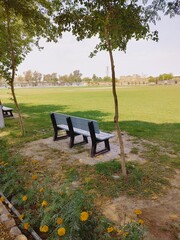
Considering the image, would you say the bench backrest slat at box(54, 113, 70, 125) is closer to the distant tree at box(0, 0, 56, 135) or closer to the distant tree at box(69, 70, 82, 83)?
the distant tree at box(0, 0, 56, 135)

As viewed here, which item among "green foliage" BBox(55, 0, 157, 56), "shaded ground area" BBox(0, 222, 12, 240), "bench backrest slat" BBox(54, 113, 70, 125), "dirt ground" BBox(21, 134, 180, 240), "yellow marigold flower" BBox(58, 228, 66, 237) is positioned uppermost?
"green foliage" BBox(55, 0, 157, 56)

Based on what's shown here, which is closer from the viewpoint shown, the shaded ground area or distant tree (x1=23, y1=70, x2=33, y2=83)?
the shaded ground area

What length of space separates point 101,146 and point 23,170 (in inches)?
95.2

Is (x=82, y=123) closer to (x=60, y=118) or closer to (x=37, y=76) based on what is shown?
(x=60, y=118)

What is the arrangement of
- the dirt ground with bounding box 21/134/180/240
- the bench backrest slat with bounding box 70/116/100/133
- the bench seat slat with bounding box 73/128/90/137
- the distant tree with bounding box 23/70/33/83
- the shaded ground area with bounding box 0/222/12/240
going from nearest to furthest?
the shaded ground area with bounding box 0/222/12/240, the dirt ground with bounding box 21/134/180/240, the bench backrest slat with bounding box 70/116/100/133, the bench seat slat with bounding box 73/128/90/137, the distant tree with bounding box 23/70/33/83

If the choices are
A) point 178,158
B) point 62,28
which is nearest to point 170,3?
point 62,28

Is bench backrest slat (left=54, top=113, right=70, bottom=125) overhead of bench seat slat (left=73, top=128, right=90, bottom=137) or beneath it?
overhead

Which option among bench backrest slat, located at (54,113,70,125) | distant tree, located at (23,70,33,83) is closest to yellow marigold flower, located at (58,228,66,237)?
bench backrest slat, located at (54,113,70,125)

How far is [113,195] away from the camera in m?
3.56

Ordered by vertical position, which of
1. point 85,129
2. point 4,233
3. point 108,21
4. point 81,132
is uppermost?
point 108,21

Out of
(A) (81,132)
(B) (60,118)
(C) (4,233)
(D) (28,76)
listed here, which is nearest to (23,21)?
(B) (60,118)

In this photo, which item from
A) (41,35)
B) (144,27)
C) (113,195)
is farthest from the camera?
(41,35)

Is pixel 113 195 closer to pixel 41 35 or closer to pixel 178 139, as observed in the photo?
pixel 178 139

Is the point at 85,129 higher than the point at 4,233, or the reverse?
the point at 85,129
